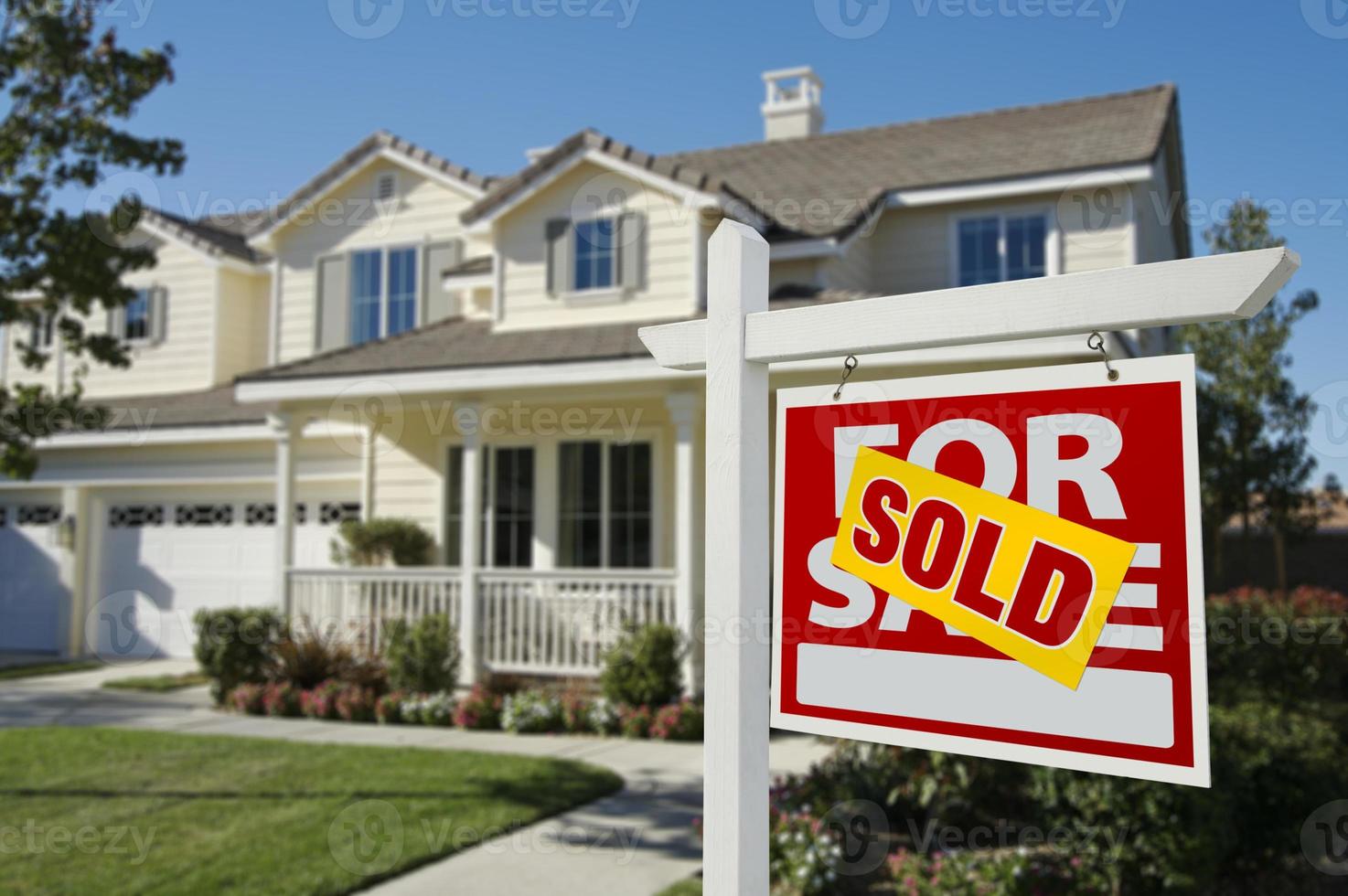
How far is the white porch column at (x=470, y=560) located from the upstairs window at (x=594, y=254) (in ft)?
7.11

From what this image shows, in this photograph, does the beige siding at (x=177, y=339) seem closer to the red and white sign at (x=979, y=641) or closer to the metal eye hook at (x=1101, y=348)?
the red and white sign at (x=979, y=641)

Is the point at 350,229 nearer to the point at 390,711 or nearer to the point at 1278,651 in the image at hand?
the point at 390,711

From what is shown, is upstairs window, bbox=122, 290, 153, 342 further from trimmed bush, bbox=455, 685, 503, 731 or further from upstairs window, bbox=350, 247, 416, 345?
trimmed bush, bbox=455, 685, 503, 731

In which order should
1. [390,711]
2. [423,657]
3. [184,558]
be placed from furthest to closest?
[184,558], [423,657], [390,711]

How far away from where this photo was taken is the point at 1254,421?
1423 cm

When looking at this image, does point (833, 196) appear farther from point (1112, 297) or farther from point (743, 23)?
point (1112, 297)

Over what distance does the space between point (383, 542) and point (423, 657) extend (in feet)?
8.89

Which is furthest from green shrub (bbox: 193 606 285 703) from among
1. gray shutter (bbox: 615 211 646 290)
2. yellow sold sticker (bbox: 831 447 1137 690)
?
yellow sold sticker (bbox: 831 447 1137 690)

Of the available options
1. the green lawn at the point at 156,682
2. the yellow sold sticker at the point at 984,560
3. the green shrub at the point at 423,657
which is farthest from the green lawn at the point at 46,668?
the yellow sold sticker at the point at 984,560

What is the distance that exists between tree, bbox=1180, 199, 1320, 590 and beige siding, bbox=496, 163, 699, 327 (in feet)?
24.2

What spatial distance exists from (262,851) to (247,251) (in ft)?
43.3

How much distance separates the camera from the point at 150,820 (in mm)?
6648

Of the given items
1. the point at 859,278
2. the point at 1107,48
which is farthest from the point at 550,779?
the point at 1107,48

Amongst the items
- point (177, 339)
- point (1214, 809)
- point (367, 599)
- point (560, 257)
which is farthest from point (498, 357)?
point (177, 339)
